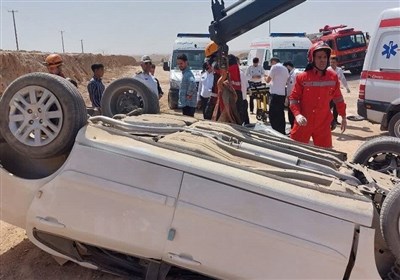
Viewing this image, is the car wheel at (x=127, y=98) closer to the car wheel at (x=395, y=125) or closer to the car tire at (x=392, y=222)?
the car tire at (x=392, y=222)

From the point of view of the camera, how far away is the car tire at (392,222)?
2398 millimetres

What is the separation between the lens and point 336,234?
2252 mm

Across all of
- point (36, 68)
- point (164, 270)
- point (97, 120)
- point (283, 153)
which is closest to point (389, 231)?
point (283, 153)

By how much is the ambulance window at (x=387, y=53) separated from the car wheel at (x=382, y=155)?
501 cm

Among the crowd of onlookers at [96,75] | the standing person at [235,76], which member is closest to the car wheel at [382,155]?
the crowd of onlookers at [96,75]

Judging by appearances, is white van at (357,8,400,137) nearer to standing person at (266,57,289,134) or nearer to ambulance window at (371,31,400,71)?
ambulance window at (371,31,400,71)

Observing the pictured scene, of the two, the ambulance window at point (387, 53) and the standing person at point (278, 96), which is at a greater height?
the ambulance window at point (387, 53)

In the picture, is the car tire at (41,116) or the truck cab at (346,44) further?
the truck cab at (346,44)

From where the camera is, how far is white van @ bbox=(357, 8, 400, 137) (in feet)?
25.8

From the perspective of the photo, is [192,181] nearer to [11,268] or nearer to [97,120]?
[97,120]

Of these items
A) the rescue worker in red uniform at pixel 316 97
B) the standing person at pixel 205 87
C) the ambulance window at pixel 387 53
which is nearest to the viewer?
the rescue worker in red uniform at pixel 316 97

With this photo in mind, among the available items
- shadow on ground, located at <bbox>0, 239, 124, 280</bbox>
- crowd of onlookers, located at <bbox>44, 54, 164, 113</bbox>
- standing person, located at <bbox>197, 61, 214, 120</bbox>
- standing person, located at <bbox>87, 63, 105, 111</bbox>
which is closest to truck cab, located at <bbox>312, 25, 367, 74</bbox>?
standing person, located at <bbox>197, 61, 214, 120</bbox>

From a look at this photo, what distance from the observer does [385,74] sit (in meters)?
8.08

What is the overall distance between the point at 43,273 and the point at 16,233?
82cm
